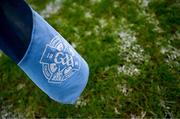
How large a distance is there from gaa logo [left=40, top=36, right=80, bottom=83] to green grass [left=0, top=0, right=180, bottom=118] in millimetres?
522

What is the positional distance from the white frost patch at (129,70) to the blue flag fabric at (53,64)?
0.48 metres

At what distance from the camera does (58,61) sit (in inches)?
78.4

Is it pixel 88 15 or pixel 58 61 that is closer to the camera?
pixel 58 61

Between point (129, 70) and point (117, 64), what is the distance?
0.36 ft

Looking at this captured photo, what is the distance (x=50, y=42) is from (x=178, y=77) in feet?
3.46

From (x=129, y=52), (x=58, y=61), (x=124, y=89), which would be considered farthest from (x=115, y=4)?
(x=58, y=61)

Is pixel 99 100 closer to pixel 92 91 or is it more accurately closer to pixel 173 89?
pixel 92 91

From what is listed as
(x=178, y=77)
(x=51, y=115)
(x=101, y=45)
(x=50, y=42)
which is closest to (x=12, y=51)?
(x=50, y=42)

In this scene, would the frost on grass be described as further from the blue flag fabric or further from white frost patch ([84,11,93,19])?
the blue flag fabric

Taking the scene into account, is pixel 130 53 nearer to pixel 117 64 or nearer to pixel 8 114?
pixel 117 64

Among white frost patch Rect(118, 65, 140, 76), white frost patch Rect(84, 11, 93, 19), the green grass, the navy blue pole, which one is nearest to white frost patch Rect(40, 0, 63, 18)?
the green grass

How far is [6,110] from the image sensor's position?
8.64 ft

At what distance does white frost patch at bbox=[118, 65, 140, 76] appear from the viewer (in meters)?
2.60

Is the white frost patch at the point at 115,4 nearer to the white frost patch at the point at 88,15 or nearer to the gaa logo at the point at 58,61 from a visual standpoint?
the white frost patch at the point at 88,15
